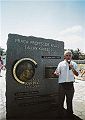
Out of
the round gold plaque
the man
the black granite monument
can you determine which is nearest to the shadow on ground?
the black granite monument

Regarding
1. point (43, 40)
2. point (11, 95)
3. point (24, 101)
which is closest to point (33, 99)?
point (24, 101)

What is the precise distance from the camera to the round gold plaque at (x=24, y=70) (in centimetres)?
573

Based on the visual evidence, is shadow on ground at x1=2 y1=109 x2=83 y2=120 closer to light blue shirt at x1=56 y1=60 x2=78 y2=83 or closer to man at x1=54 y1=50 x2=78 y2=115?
man at x1=54 y1=50 x2=78 y2=115

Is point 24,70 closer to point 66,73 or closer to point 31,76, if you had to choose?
point 31,76

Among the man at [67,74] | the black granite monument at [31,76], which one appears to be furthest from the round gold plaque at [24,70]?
the man at [67,74]

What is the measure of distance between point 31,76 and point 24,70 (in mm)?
276

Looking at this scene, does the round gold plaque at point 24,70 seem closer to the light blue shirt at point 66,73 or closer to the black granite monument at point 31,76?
the black granite monument at point 31,76

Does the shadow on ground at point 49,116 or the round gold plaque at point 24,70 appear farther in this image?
the round gold plaque at point 24,70

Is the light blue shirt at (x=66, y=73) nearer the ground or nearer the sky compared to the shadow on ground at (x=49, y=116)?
nearer the sky

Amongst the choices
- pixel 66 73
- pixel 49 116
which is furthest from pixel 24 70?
pixel 49 116

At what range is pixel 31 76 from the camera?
6020 millimetres


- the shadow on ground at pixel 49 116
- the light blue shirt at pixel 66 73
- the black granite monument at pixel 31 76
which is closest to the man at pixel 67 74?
the light blue shirt at pixel 66 73

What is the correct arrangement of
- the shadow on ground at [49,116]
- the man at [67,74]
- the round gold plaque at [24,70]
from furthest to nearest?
the round gold plaque at [24,70] → the shadow on ground at [49,116] → the man at [67,74]

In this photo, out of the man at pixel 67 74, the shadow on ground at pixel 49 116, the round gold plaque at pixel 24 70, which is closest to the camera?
the man at pixel 67 74
